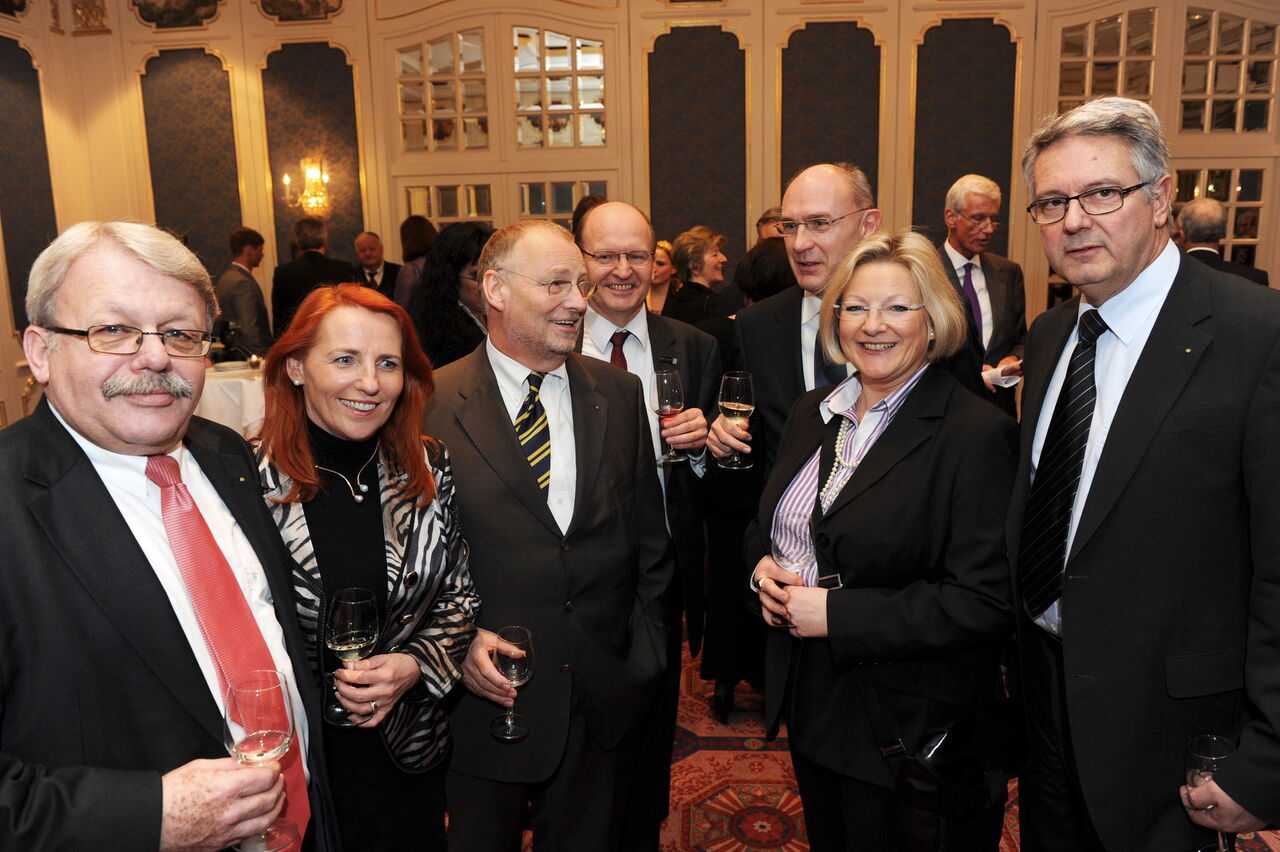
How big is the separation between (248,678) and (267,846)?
30cm

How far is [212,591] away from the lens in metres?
1.54

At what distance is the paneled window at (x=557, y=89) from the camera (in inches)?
362

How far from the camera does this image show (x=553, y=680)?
2.23 metres

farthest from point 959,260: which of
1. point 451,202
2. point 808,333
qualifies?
point 451,202

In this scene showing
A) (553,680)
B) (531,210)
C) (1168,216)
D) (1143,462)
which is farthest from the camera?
(531,210)

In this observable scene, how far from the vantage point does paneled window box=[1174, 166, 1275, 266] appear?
9.02 metres

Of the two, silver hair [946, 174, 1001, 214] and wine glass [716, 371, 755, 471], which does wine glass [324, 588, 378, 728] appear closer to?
wine glass [716, 371, 755, 471]

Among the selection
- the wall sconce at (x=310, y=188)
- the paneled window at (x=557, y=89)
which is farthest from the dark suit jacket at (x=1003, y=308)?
the wall sconce at (x=310, y=188)

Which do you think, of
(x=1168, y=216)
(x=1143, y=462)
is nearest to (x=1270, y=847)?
(x=1143, y=462)

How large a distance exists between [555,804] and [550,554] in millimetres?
674

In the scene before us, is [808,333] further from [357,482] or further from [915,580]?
[357,482]

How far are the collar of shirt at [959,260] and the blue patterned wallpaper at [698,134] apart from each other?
13.2 feet

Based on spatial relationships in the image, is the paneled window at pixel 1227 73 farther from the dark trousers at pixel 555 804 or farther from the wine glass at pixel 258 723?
the wine glass at pixel 258 723

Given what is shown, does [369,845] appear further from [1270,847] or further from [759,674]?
[1270,847]
